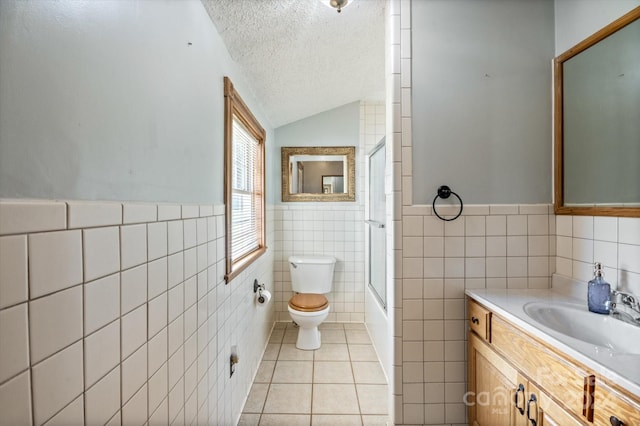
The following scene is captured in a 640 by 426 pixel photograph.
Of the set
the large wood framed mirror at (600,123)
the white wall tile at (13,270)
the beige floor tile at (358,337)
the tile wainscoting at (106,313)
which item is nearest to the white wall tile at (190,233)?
the tile wainscoting at (106,313)

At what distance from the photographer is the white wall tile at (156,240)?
0.85m

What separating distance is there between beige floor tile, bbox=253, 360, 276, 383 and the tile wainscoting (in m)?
0.87

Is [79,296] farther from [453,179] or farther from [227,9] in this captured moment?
[453,179]

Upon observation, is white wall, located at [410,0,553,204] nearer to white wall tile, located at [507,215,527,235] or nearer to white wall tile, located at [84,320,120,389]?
white wall tile, located at [507,215,527,235]

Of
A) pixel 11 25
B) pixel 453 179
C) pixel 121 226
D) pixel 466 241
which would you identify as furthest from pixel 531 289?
pixel 11 25

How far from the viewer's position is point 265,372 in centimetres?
225

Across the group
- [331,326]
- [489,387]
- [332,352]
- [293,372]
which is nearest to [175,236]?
[489,387]

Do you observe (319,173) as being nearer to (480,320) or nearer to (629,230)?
(480,320)

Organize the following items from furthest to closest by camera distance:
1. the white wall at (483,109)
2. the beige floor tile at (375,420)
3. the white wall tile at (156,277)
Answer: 1. the beige floor tile at (375,420)
2. the white wall at (483,109)
3. the white wall tile at (156,277)

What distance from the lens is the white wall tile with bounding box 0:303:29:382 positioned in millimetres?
454

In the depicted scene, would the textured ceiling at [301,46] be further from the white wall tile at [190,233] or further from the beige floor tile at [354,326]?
the beige floor tile at [354,326]

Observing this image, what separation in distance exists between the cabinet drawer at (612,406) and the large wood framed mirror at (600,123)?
2.52ft

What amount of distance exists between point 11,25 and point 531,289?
2.08 m

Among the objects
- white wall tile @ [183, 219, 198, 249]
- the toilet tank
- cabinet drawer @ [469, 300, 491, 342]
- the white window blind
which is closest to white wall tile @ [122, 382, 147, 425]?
white wall tile @ [183, 219, 198, 249]
